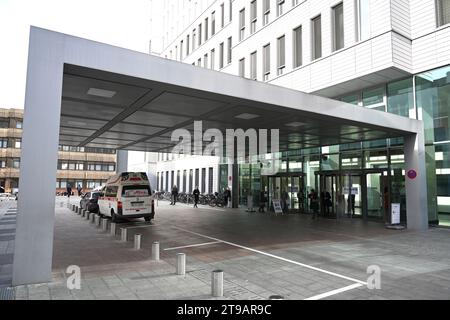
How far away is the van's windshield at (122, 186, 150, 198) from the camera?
51.2 feet

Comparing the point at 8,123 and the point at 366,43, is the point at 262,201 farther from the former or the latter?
the point at 8,123

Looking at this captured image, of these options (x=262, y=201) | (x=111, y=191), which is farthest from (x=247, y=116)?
(x=262, y=201)

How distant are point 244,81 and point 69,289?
6.14 meters

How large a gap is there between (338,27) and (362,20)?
5.36 feet

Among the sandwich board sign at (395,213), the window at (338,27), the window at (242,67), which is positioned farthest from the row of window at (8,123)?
the sandwich board sign at (395,213)

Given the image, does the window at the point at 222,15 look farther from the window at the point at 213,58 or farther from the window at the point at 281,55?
the window at the point at 281,55

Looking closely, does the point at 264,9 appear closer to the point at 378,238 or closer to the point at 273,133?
the point at 273,133

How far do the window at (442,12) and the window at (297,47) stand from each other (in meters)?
7.13

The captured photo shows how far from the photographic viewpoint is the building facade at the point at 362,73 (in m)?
14.9

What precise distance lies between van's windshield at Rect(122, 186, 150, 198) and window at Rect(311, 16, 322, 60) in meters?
11.6

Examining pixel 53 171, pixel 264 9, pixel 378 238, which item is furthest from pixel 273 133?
pixel 264 9

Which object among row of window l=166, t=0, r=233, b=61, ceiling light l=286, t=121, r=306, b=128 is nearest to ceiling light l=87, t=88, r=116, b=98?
ceiling light l=286, t=121, r=306, b=128

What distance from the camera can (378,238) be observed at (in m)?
11.8
